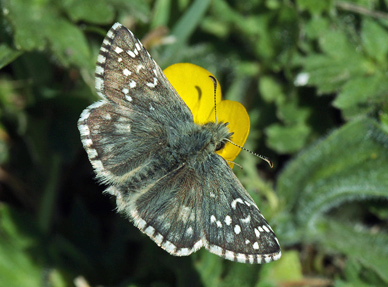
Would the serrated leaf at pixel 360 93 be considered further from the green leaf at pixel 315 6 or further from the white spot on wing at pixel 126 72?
the white spot on wing at pixel 126 72

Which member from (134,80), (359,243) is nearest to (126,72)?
(134,80)

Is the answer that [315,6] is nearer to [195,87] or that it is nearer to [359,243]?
[195,87]

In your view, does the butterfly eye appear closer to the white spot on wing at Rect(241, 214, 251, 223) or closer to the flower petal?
the flower petal

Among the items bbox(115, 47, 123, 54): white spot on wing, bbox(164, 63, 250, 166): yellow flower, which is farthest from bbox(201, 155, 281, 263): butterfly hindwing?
bbox(115, 47, 123, 54): white spot on wing

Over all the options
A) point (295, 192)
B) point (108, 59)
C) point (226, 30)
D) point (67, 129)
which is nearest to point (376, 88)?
point (295, 192)

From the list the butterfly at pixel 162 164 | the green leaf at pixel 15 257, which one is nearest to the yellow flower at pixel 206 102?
the butterfly at pixel 162 164
